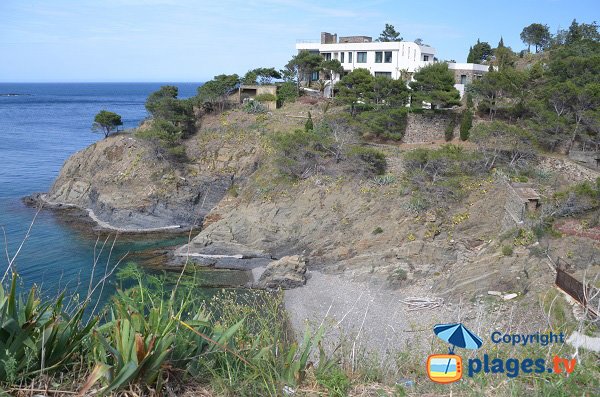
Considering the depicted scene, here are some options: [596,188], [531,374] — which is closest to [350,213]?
[596,188]

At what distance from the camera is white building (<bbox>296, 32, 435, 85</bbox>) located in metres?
44.0

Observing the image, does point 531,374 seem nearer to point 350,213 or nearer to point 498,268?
point 498,268

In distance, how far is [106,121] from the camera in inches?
1615

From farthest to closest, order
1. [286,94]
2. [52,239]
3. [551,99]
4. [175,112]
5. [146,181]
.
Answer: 1. [286,94]
2. [175,112]
3. [146,181]
4. [551,99]
5. [52,239]

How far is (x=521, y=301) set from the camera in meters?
17.1

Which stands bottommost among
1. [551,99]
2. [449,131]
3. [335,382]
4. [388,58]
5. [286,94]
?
[335,382]

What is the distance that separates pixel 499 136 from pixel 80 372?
28535mm

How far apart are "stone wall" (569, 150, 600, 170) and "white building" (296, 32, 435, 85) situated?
15748mm

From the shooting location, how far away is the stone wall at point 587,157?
29484mm

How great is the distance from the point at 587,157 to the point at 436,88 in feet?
36.7

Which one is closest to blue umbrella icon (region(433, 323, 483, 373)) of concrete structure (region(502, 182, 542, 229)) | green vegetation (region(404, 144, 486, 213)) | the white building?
concrete structure (region(502, 182, 542, 229))

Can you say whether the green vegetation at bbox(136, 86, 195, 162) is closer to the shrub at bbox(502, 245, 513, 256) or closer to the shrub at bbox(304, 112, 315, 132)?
the shrub at bbox(304, 112, 315, 132)

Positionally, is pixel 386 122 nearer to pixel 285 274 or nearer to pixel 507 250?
pixel 285 274

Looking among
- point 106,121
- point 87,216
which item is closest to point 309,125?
point 87,216
